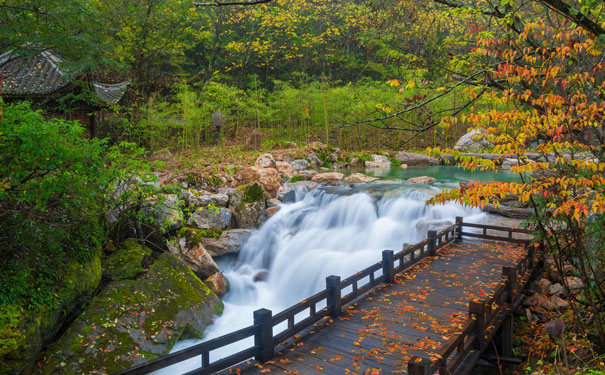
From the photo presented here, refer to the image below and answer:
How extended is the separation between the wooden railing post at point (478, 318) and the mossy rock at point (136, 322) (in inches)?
191

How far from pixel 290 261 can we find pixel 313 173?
819 centimetres

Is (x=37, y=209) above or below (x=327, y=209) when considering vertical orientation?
above

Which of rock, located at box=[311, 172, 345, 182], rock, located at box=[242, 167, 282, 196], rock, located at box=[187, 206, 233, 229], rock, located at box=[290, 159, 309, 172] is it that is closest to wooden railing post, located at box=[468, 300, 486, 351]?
rock, located at box=[187, 206, 233, 229]

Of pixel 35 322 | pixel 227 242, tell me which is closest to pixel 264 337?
pixel 35 322

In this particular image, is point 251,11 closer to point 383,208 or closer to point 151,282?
point 383,208

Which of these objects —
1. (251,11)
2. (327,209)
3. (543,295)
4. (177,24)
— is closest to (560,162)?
(543,295)

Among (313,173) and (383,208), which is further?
(313,173)

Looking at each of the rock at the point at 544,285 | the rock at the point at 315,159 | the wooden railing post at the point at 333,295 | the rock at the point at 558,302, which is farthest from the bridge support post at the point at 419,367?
the rock at the point at 315,159

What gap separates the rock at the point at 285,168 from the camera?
60.6ft

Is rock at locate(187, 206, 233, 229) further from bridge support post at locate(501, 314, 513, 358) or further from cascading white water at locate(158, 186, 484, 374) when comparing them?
bridge support post at locate(501, 314, 513, 358)

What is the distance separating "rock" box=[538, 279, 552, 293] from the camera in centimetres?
783

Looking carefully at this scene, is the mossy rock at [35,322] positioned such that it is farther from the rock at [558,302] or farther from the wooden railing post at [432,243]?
the rock at [558,302]

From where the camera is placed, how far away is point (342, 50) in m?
33.4

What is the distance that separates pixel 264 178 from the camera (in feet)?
50.5
